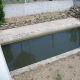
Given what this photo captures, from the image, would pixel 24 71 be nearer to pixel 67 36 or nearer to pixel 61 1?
pixel 67 36

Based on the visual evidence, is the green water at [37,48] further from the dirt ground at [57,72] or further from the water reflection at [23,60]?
the dirt ground at [57,72]

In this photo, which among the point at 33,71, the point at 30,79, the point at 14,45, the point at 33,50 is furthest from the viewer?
the point at 14,45

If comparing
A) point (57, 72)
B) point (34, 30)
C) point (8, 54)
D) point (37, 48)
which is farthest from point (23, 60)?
point (34, 30)

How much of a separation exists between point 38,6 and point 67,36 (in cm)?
404

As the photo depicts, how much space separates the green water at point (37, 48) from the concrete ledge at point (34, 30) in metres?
0.37

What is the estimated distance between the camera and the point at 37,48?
8797 mm

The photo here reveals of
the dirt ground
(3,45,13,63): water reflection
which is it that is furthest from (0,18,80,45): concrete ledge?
the dirt ground

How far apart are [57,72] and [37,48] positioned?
392cm

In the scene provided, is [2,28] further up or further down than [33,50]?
further up

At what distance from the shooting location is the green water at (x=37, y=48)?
7407 mm

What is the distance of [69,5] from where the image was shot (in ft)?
49.4

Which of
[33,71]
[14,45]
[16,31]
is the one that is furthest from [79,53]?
[16,31]

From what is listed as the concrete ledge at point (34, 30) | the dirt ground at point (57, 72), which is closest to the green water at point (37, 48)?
the concrete ledge at point (34, 30)

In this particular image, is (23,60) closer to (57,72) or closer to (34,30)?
(57,72)
